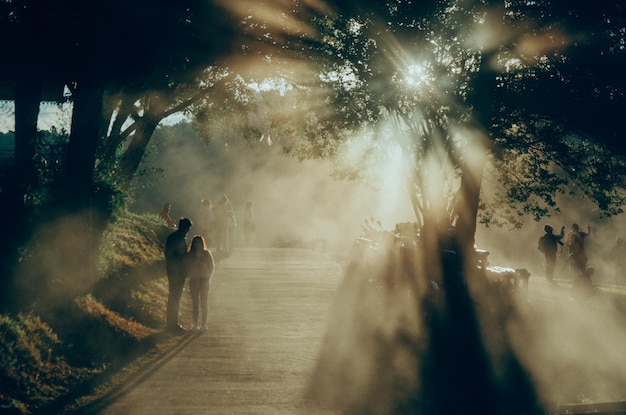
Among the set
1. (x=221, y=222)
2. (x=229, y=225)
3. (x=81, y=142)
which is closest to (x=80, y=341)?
(x=81, y=142)

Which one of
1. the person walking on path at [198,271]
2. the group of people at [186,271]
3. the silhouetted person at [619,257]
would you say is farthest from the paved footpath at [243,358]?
the silhouetted person at [619,257]

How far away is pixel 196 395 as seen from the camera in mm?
8266

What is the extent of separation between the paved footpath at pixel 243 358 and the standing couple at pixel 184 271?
1.46ft

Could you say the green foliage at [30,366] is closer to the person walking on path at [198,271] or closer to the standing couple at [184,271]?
the standing couple at [184,271]

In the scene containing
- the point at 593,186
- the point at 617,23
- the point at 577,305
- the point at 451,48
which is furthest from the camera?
the point at 593,186

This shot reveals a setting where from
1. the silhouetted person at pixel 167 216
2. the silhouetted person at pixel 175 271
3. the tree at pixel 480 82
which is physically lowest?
the silhouetted person at pixel 175 271

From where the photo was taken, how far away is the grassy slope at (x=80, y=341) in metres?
8.05

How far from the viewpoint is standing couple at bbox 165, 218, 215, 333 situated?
41.2ft

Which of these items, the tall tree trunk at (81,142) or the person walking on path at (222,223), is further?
the person walking on path at (222,223)

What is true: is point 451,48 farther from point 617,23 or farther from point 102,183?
point 102,183

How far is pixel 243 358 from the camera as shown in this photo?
10320 mm

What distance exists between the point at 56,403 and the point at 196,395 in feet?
4.59

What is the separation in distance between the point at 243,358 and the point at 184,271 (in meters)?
2.82

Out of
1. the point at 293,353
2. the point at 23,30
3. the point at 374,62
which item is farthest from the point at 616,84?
the point at 23,30
